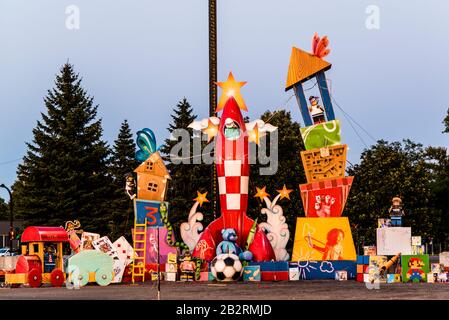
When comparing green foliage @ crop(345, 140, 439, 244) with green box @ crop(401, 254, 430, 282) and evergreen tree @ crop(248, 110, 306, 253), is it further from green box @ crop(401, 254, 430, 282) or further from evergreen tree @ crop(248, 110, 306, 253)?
green box @ crop(401, 254, 430, 282)

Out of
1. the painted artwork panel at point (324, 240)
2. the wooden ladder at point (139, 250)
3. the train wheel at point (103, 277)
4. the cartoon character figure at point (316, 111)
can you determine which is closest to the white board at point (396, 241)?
the painted artwork panel at point (324, 240)

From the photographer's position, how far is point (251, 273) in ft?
96.9

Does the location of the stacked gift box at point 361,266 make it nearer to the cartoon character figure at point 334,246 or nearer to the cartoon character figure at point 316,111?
the cartoon character figure at point 334,246

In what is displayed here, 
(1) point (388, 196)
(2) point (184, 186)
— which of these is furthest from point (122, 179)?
(1) point (388, 196)

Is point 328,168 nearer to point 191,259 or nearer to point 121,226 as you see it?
point 191,259

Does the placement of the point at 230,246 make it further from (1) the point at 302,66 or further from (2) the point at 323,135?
(1) the point at 302,66

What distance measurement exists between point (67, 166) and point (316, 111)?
31445 mm

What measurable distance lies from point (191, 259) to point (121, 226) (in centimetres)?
3291

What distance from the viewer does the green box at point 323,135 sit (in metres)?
31.2

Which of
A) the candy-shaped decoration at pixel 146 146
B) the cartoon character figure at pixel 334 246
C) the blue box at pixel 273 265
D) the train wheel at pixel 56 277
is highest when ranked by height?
the candy-shaped decoration at pixel 146 146

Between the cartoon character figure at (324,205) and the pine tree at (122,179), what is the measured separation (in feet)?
99.0

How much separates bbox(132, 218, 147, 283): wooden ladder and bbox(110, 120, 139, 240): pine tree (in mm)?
→ 27645

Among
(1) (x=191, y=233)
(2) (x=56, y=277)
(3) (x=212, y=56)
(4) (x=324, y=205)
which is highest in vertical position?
(3) (x=212, y=56)
